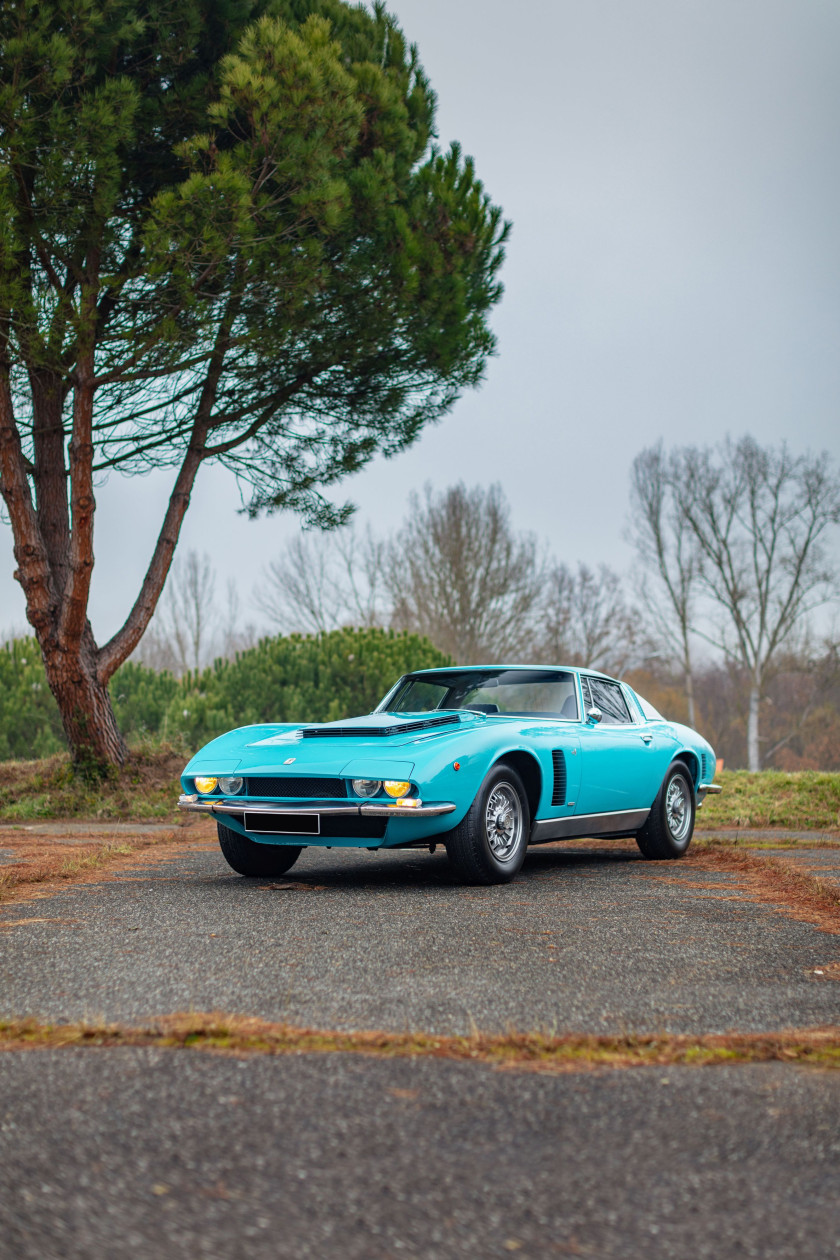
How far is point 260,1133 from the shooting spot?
7.89 ft

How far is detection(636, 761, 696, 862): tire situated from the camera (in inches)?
323

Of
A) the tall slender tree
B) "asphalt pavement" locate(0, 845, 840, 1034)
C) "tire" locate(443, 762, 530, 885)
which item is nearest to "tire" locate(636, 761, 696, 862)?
"asphalt pavement" locate(0, 845, 840, 1034)

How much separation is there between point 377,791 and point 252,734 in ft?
4.41

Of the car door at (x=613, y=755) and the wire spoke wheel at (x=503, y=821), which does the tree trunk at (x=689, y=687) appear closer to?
the car door at (x=613, y=755)

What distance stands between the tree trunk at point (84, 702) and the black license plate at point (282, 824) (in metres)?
6.76

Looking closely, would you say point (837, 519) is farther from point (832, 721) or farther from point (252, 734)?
point (252, 734)

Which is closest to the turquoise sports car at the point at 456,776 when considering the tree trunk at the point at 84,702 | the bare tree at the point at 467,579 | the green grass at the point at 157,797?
the green grass at the point at 157,797

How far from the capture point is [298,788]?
6.29 meters

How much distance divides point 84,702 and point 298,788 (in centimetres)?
711

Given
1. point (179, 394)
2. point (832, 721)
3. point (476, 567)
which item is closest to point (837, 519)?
point (832, 721)

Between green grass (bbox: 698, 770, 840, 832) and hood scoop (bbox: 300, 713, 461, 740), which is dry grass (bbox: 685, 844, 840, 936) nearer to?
hood scoop (bbox: 300, 713, 461, 740)

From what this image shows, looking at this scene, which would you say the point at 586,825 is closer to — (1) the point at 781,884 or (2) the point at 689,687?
(1) the point at 781,884

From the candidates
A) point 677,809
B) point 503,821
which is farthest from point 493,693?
point 677,809

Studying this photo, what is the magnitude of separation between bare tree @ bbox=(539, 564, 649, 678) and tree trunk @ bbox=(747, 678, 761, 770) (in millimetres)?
4372
